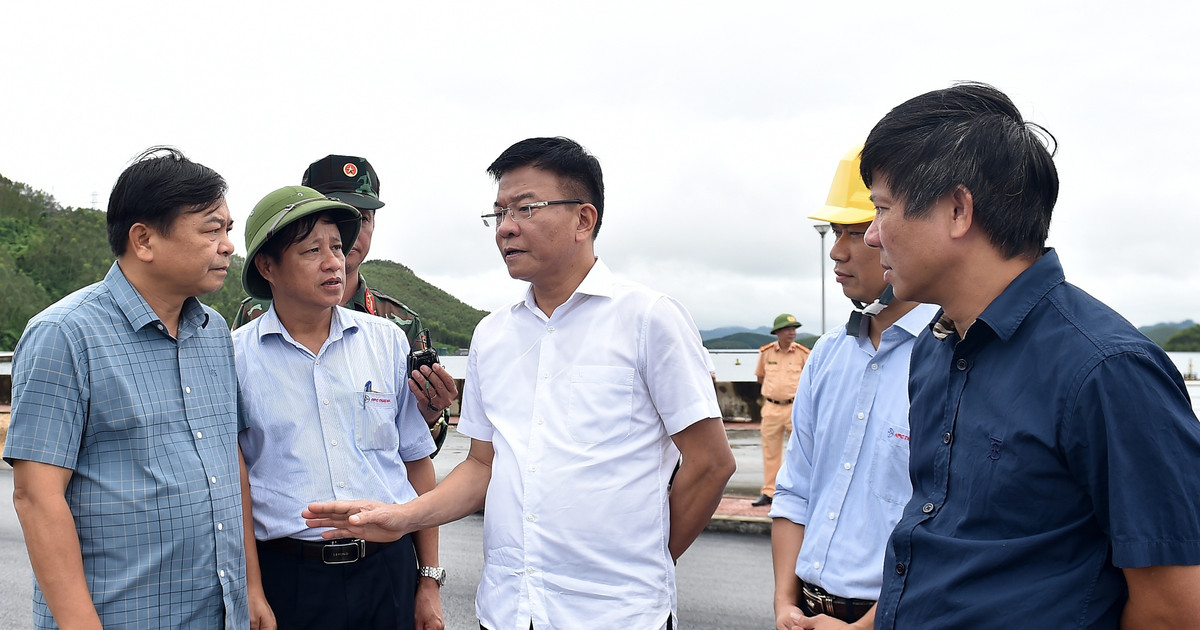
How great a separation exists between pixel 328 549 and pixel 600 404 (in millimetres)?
1003

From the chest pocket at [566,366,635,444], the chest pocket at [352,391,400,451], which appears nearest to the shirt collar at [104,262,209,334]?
the chest pocket at [352,391,400,451]

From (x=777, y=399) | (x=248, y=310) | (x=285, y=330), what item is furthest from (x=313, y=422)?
(x=777, y=399)

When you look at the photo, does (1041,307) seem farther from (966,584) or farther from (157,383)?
(157,383)

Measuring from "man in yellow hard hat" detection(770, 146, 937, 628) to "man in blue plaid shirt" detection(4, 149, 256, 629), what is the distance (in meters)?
1.66

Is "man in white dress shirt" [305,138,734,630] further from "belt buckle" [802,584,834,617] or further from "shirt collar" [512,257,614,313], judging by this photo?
"belt buckle" [802,584,834,617]

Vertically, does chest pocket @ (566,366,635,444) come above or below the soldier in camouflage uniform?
below

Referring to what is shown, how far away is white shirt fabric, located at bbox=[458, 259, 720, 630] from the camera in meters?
2.33

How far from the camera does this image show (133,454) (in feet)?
7.32

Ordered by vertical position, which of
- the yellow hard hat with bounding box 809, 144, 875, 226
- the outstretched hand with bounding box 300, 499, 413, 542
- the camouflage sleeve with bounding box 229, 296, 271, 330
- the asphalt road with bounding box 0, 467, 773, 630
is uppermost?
the yellow hard hat with bounding box 809, 144, 875, 226

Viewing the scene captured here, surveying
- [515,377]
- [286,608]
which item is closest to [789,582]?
[515,377]

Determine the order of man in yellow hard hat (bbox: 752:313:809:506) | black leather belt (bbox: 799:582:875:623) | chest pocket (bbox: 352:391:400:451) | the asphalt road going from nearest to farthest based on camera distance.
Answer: black leather belt (bbox: 799:582:875:623) < chest pocket (bbox: 352:391:400:451) < the asphalt road < man in yellow hard hat (bbox: 752:313:809:506)

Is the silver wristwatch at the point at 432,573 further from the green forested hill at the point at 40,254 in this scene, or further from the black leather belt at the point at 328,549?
the green forested hill at the point at 40,254

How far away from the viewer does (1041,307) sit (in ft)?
4.98

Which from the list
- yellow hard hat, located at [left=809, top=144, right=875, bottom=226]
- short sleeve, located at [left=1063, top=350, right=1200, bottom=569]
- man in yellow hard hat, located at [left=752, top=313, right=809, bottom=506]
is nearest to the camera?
short sleeve, located at [left=1063, top=350, right=1200, bottom=569]
